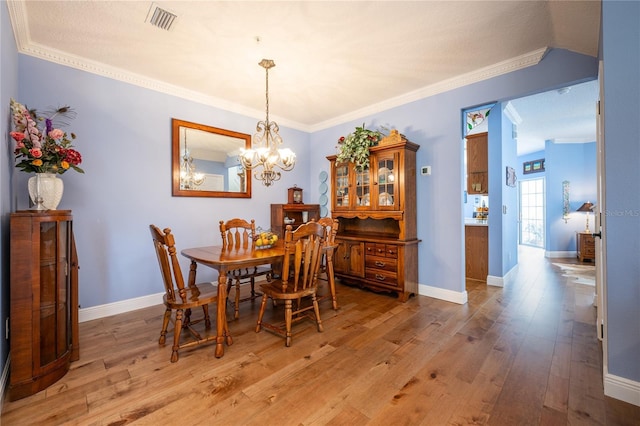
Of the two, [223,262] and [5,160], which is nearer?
[5,160]

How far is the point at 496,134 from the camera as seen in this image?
13.9ft

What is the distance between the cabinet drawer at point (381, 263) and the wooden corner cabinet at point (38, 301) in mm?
3036

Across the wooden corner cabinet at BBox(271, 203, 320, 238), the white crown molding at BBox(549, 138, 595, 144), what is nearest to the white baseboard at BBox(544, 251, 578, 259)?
the white crown molding at BBox(549, 138, 595, 144)

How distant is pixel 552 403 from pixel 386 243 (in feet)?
6.90

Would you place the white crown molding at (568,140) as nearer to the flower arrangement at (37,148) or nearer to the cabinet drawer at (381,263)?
the cabinet drawer at (381,263)

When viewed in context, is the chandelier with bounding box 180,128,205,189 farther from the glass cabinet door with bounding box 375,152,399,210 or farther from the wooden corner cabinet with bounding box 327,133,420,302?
the glass cabinet door with bounding box 375,152,399,210

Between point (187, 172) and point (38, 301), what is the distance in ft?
6.93

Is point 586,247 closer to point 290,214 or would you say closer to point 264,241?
point 290,214

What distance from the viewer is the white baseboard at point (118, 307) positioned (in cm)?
285

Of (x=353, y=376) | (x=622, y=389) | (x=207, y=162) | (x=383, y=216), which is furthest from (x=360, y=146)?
(x=622, y=389)

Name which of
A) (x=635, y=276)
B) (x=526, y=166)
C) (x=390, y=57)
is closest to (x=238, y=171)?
(x=390, y=57)

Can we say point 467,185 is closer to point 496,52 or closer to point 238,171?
point 496,52

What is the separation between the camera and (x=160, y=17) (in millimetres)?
2221

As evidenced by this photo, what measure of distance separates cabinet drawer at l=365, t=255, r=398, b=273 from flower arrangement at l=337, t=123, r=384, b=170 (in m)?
1.26
